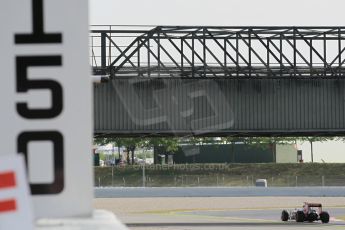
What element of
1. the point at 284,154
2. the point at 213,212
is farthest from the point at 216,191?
the point at 284,154

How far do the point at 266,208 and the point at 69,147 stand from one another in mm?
61214

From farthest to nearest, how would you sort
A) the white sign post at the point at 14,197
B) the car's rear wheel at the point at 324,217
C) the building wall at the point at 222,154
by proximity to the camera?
A: the building wall at the point at 222,154 < the car's rear wheel at the point at 324,217 < the white sign post at the point at 14,197

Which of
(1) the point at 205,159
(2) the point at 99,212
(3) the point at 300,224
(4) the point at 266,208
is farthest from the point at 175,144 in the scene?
(2) the point at 99,212

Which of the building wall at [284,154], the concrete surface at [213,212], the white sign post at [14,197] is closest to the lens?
the white sign post at [14,197]

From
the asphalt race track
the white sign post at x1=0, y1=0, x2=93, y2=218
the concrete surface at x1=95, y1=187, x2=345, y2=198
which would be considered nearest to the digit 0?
the white sign post at x1=0, y1=0, x2=93, y2=218

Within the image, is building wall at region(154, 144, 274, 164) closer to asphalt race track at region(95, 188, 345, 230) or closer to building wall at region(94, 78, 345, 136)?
asphalt race track at region(95, 188, 345, 230)

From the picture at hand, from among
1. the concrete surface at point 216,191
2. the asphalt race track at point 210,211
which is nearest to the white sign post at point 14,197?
the asphalt race track at point 210,211

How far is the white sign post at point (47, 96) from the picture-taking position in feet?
12.5

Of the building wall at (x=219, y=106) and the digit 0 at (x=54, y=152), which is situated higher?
the building wall at (x=219, y=106)

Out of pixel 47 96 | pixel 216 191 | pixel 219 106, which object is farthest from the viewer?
pixel 216 191

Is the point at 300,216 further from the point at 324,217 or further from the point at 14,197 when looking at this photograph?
the point at 14,197

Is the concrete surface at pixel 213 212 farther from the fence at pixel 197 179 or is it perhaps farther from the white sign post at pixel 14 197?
the white sign post at pixel 14 197

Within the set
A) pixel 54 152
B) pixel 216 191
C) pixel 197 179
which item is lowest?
pixel 216 191

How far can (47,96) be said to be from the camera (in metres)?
3.87
